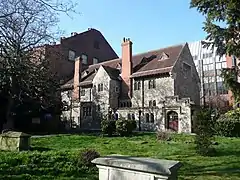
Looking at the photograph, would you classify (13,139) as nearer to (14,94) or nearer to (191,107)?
(14,94)

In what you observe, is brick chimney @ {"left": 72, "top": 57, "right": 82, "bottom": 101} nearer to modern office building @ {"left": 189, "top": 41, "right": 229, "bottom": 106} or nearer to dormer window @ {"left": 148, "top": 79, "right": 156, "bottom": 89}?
dormer window @ {"left": 148, "top": 79, "right": 156, "bottom": 89}

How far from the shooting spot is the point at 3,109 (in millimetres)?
32000

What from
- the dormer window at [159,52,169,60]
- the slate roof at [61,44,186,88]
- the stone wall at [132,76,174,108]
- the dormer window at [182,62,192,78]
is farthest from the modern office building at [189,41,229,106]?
the stone wall at [132,76,174,108]

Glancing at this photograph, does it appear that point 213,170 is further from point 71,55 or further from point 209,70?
point 209,70

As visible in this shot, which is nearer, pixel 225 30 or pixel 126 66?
pixel 225 30

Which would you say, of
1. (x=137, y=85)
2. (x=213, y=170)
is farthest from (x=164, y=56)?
(x=213, y=170)

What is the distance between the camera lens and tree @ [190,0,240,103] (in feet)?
46.8

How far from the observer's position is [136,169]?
499 centimetres

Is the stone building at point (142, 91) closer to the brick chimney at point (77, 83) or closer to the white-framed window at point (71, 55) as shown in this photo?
the brick chimney at point (77, 83)

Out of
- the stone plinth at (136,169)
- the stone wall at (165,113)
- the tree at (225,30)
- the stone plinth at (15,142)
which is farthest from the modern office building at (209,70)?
the stone plinth at (136,169)

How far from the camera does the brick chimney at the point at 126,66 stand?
40906 mm

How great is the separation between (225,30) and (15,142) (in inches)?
524

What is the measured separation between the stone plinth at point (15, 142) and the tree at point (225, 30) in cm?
1170

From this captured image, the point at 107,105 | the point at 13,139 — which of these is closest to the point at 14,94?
the point at 13,139
